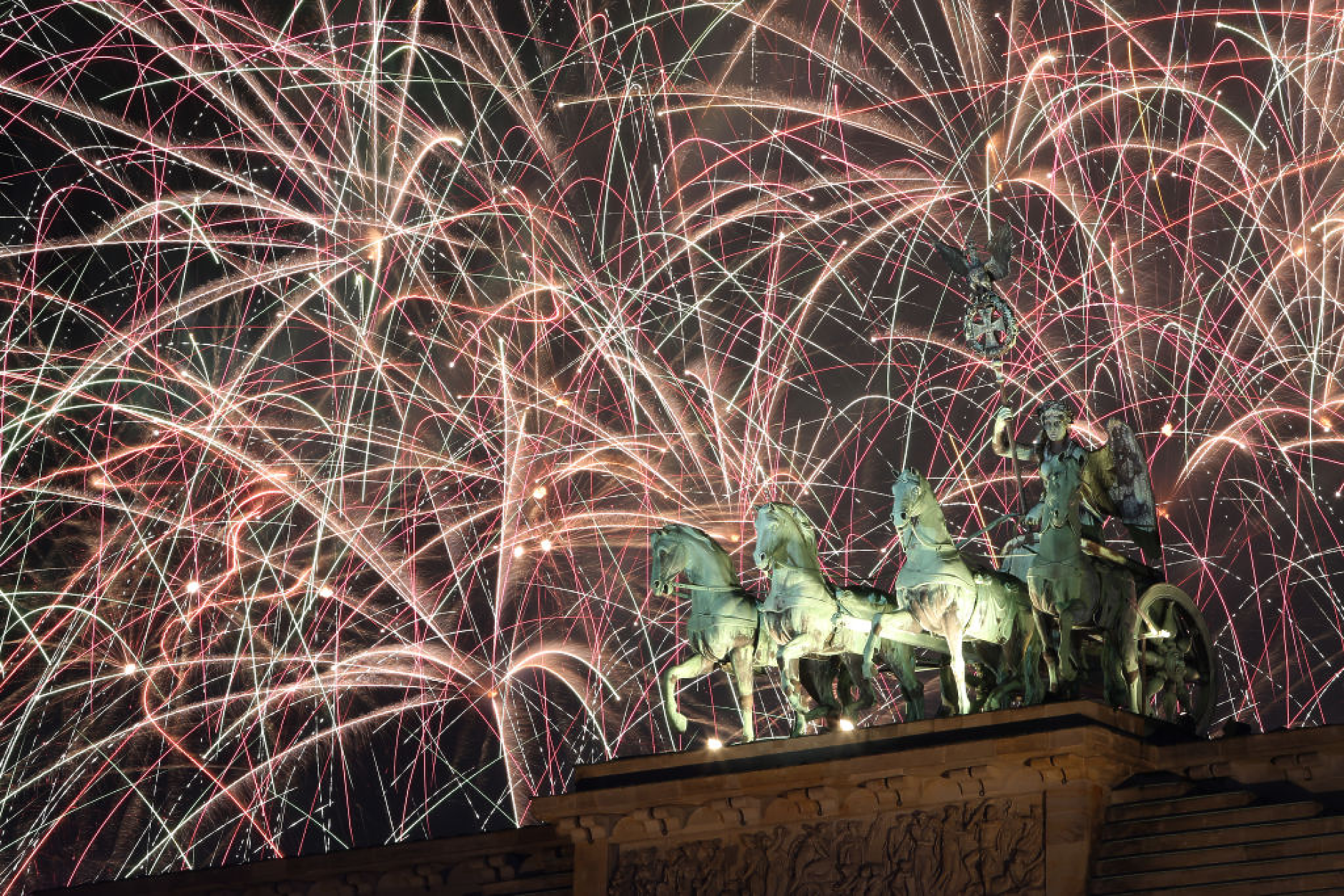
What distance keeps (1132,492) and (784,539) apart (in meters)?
3.12

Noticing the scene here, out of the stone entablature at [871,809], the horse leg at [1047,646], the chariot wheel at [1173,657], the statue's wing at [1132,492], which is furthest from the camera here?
the statue's wing at [1132,492]

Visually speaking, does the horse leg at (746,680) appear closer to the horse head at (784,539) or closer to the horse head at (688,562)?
the horse head at (688,562)

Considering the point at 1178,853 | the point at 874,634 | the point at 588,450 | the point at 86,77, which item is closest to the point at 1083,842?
the point at 1178,853

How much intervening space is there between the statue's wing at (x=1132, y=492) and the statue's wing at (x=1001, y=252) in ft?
5.78

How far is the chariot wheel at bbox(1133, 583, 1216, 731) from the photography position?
23484mm

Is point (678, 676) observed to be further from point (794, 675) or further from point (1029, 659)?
point (1029, 659)

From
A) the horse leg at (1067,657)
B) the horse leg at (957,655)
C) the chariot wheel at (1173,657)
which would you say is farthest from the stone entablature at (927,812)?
the chariot wheel at (1173,657)

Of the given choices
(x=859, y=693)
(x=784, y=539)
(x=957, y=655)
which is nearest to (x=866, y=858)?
(x=957, y=655)

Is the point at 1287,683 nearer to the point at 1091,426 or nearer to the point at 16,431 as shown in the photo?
the point at 1091,426

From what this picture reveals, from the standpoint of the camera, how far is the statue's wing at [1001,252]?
24.7m

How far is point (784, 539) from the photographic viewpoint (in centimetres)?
2392

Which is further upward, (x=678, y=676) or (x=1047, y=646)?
(x=678, y=676)

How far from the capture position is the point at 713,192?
2833 centimetres

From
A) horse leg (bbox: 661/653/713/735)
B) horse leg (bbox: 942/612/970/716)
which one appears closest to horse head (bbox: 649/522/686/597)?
horse leg (bbox: 661/653/713/735)
